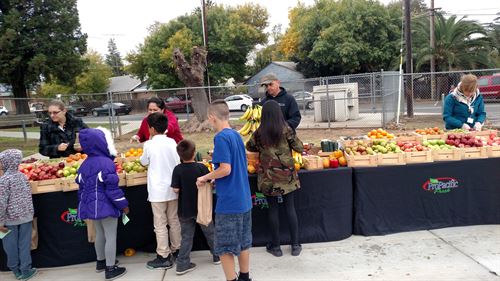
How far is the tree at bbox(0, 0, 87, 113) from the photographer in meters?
27.5

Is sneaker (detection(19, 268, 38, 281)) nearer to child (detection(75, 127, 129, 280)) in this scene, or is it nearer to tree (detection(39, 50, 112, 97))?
child (detection(75, 127, 129, 280))

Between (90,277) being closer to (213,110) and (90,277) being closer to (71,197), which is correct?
(71,197)

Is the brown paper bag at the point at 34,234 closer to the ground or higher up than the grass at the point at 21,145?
higher up

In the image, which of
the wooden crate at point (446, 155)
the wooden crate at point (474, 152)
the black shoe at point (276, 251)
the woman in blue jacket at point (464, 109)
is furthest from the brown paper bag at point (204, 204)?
the woman in blue jacket at point (464, 109)

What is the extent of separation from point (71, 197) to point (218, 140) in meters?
2.19

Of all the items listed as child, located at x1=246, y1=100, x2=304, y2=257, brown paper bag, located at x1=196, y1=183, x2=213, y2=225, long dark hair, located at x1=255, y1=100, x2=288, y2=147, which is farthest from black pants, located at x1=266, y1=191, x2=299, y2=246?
brown paper bag, located at x1=196, y1=183, x2=213, y2=225

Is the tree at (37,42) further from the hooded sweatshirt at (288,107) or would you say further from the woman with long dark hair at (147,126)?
the hooded sweatshirt at (288,107)

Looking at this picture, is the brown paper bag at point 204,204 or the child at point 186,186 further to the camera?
the child at point 186,186

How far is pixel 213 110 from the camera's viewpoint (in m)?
3.69

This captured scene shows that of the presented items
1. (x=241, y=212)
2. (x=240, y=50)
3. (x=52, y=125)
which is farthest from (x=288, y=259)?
(x=240, y=50)

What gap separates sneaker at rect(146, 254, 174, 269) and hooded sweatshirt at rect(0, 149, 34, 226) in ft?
4.53

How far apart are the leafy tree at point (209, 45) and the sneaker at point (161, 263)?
114 feet

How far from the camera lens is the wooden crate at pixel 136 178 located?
188 inches

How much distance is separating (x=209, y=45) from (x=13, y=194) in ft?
122
